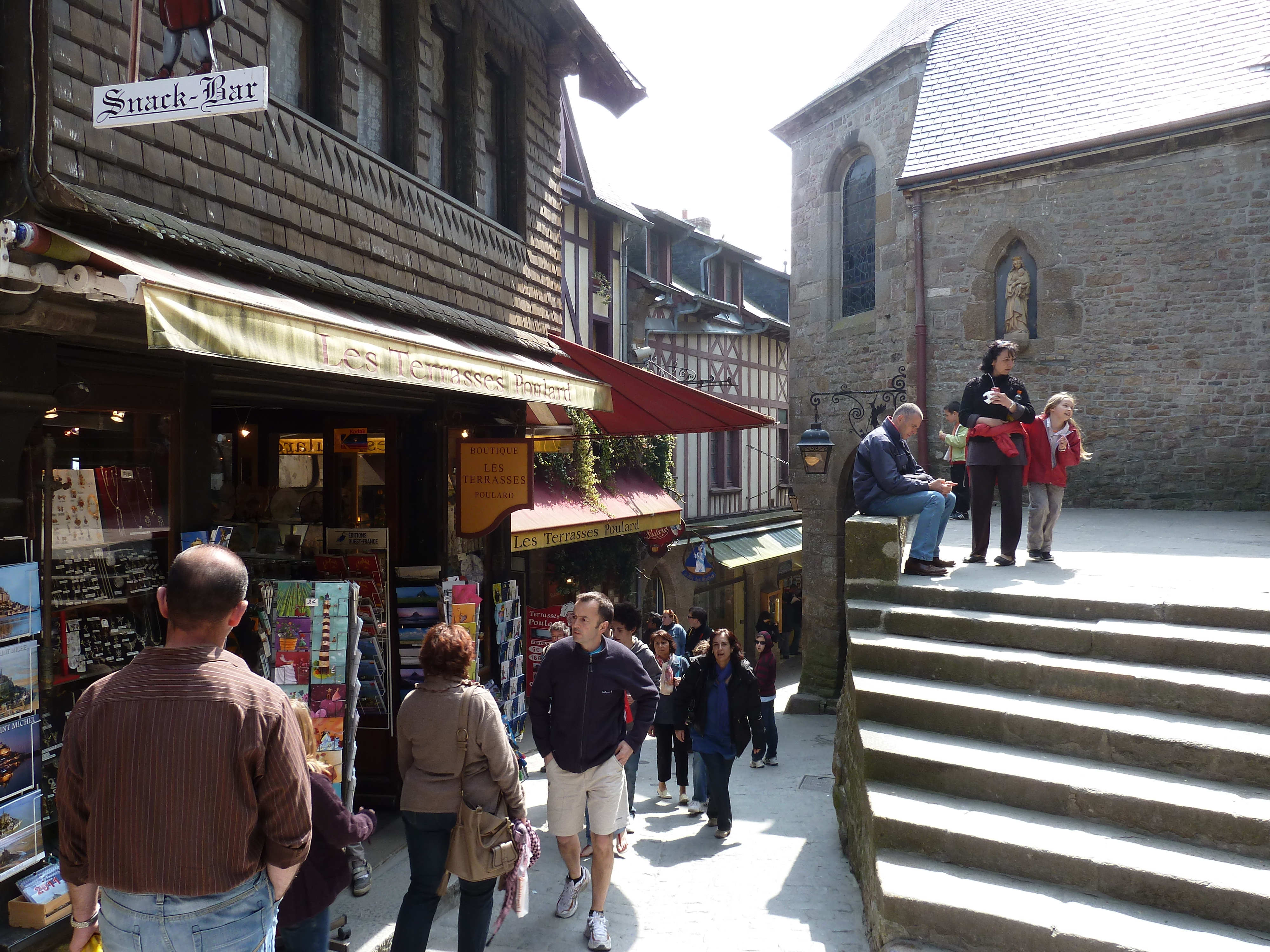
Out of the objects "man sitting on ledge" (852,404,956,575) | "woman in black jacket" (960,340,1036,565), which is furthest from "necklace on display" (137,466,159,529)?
"woman in black jacket" (960,340,1036,565)

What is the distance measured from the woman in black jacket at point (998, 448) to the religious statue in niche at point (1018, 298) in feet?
24.1

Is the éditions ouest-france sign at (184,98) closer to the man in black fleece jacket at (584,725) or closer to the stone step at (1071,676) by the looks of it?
the man in black fleece jacket at (584,725)

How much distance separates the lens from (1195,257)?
12188mm

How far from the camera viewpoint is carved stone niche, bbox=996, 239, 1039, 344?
13.3m

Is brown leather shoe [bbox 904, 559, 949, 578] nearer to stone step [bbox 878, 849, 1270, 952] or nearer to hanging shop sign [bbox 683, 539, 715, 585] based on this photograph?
stone step [bbox 878, 849, 1270, 952]

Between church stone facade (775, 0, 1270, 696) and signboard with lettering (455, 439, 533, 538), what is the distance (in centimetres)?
896

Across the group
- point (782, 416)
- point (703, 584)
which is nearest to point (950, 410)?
point (703, 584)

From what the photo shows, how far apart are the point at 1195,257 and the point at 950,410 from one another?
252 inches

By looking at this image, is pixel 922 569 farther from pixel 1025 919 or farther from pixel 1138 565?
pixel 1025 919

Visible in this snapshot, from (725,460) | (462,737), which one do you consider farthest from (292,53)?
(725,460)

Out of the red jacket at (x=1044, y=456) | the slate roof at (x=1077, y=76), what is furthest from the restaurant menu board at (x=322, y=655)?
the slate roof at (x=1077, y=76)

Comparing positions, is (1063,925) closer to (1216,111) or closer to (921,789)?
(921,789)

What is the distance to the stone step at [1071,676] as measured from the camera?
4312mm

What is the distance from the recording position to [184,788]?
229cm
